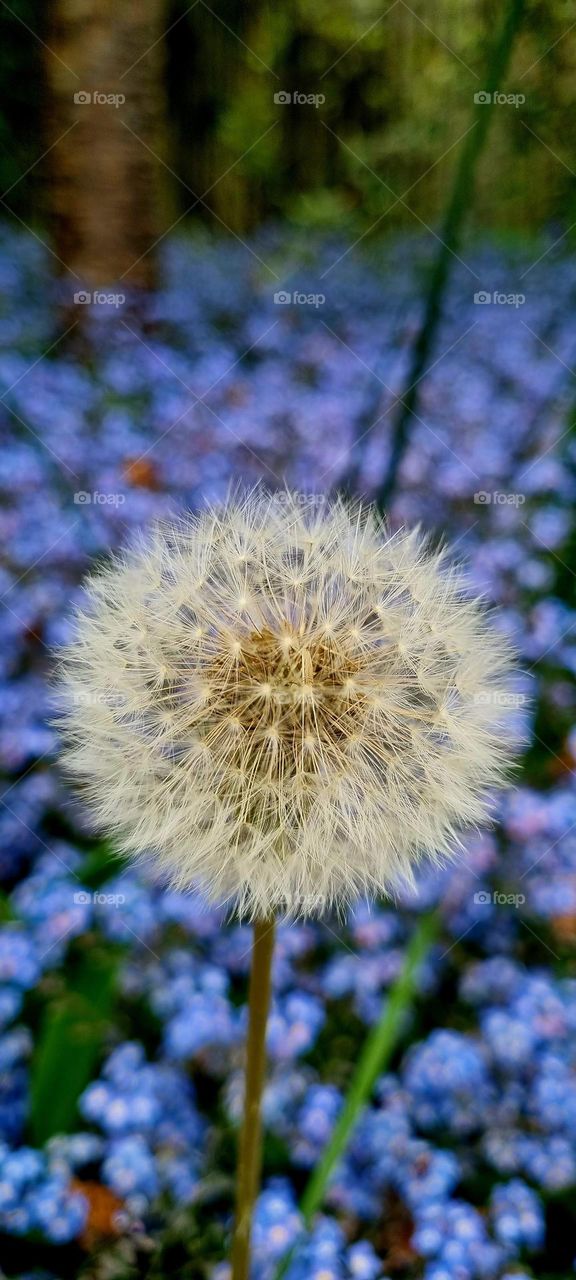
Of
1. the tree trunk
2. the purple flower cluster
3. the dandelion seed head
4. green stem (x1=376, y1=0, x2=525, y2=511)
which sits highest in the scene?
the tree trunk

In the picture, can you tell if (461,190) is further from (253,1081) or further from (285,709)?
(253,1081)

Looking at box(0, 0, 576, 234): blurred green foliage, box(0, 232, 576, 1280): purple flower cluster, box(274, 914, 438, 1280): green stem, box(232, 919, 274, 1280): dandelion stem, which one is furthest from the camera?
box(0, 0, 576, 234): blurred green foliage

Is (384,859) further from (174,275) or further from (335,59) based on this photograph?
(174,275)

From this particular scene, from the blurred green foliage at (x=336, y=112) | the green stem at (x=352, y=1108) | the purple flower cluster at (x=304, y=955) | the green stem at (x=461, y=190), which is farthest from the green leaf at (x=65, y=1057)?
the blurred green foliage at (x=336, y=112)

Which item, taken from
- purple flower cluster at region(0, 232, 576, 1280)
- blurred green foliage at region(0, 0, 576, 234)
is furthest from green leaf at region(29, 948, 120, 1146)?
blurred green foliage at region(0, 0, 576, 234)

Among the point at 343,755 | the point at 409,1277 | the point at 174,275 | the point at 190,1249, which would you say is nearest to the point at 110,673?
the point at 343,755

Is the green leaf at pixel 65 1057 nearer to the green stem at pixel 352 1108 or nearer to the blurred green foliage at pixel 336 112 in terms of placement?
the green stem at pixel 352 1108

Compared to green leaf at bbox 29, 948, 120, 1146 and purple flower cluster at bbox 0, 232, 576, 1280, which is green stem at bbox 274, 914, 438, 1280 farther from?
green leaf at bbox 29, 948, 120, 1146
